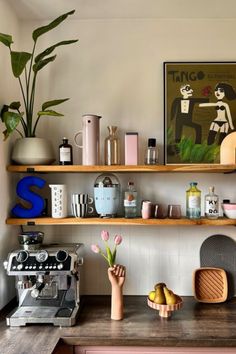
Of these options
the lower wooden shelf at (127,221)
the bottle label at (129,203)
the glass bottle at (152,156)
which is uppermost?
the glass bottle at (152,156)

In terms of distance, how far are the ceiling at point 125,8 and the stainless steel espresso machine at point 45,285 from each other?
4.41ft

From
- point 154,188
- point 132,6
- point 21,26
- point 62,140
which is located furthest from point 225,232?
point 21,26

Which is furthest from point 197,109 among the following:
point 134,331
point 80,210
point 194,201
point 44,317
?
point 44,317

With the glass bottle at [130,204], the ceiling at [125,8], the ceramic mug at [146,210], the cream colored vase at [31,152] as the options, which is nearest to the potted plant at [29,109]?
the cream colored vase at [31,152]

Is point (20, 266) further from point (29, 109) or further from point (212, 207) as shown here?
point (212, 207)

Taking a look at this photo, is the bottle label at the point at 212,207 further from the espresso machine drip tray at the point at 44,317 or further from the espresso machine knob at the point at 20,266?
the espresso machine knob at the point at 20,266

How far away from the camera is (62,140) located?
2.03m

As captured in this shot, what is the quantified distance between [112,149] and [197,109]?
1.85 ft

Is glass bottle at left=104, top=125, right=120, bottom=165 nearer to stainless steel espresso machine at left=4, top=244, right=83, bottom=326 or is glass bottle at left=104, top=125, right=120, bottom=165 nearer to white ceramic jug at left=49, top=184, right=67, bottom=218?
white ceramic jug at left=49, top=184, right=67, bottom=218

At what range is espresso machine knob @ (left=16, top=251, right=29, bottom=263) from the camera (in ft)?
5.50

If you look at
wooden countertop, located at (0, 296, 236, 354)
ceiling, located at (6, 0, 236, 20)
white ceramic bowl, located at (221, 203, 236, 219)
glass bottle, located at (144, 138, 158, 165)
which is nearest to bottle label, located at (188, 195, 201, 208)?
white ceramic bowl, located at (221, 203, 236, 219)

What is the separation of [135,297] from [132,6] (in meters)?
1.67

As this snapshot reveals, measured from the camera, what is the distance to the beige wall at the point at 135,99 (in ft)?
6.61

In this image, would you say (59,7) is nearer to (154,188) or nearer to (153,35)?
(153,35)
